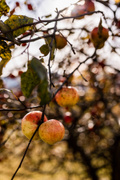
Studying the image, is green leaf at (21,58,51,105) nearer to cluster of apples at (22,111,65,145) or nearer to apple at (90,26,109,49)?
cluster of apples at (22,111,65,145)

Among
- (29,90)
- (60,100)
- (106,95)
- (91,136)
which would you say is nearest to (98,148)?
(91,136)

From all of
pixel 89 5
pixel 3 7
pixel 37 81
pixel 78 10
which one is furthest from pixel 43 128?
pixel 89 5

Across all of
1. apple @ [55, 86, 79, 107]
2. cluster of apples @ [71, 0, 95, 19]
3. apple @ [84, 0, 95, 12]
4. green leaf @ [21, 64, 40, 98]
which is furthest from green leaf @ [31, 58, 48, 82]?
apple @ [84, 0, 95, 12]

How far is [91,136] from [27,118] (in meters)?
2.60

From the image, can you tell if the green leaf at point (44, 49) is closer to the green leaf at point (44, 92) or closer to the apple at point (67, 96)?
the apple at point (67, 96)

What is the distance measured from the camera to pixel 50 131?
3.00 feet

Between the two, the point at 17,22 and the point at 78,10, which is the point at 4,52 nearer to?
the point at 17,22

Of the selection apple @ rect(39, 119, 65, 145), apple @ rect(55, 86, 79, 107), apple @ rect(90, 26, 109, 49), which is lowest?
apple @ rect(55, 86, 79, 107)

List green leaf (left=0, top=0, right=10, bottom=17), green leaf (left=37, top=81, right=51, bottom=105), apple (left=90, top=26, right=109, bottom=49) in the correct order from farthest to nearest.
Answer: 1. apple (left=90, top=26, right=109, bottom=49)
2. green leaf (left=0, top=0, right=10, bottom=17)
3. green leaf (left=37, top=81, right=51, bottom=105)

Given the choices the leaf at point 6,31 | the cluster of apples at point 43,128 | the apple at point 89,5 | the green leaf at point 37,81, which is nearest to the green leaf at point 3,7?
the leaf at point 6,31

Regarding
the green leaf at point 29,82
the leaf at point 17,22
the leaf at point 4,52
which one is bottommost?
the green leaf at point 29,82

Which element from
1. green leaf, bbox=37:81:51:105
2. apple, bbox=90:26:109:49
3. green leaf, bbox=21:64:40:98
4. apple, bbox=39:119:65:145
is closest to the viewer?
green leaf, bbox=37:81:51:105

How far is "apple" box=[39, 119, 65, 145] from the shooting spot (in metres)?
0.92

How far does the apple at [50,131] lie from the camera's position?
915mm
